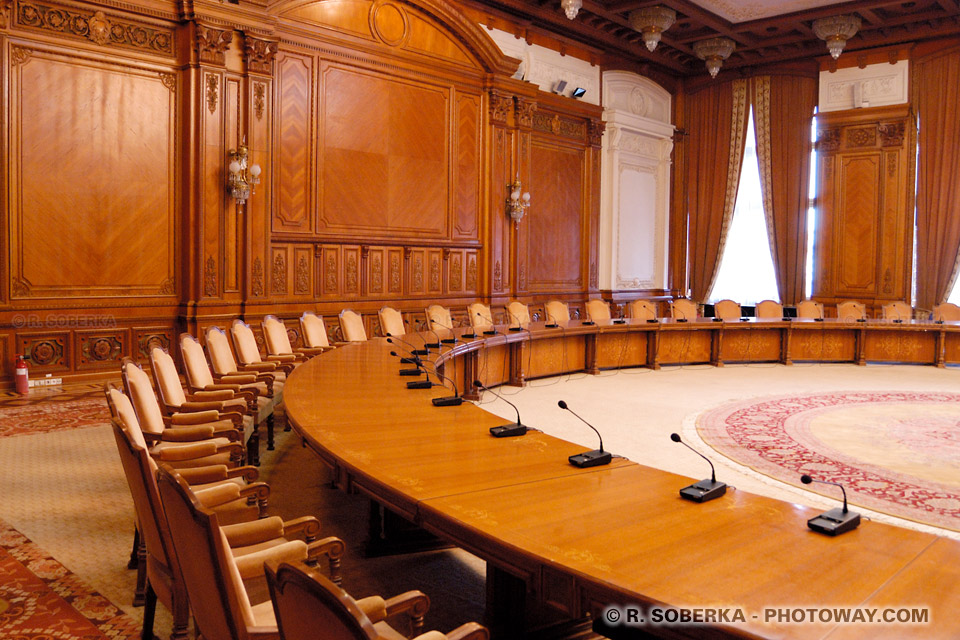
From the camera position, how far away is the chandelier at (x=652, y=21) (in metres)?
11.2

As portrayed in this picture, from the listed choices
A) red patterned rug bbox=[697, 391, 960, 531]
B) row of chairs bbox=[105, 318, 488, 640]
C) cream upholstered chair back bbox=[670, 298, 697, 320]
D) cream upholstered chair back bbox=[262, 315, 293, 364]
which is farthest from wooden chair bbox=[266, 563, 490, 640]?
cream upholstered chair back bbox=[670, 298, 697, 320]

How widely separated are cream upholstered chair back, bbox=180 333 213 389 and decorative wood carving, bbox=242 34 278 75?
4401 mm

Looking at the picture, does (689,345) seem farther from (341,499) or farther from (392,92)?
(341,499)

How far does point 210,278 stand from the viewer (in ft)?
26.3

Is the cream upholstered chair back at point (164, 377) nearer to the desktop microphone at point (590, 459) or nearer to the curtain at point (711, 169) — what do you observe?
the desktop microphone at point (590, 459)

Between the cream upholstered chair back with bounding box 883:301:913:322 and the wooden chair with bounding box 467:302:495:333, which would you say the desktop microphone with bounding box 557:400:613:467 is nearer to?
the wooden chair with bounding box 467:302:495:333

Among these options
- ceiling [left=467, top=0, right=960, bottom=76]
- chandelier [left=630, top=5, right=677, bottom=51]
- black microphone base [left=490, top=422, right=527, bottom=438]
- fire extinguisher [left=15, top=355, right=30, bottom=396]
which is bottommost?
fire extinguisher [left=15, top=355, right=30, bottom=396]

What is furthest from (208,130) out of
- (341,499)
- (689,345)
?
(689,345)

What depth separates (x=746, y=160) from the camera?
14.0 m

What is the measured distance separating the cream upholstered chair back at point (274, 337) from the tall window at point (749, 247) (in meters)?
10.0

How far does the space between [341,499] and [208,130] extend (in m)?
5.22

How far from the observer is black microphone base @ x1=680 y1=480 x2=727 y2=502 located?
236cm

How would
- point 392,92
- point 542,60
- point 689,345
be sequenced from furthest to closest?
1. point 542,60
2. point 689,345
3. point 392,92

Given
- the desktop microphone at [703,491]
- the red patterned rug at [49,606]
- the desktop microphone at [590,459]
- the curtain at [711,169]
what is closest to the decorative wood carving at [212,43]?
the red patterned rug at [49,606]
